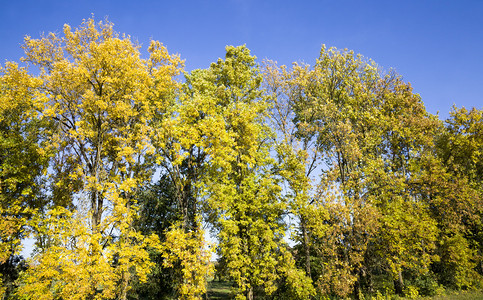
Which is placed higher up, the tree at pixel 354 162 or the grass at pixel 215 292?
the tree at pixel 354 162

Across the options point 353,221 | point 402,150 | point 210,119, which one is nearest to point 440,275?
point 402,150

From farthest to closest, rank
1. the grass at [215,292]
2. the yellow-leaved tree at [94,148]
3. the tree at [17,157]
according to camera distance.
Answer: the grass at [215,292] < the tree at [17,157] < the yellow-leaved tree at [94,148]

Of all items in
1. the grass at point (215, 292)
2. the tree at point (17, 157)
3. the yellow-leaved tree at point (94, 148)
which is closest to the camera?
the yellow-leaved tree at point (94, 148)

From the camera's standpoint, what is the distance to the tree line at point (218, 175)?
1377 centimetres

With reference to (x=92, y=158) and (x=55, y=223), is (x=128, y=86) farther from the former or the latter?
(x=55, y=223)

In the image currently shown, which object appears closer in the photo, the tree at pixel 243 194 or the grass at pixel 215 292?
the tree at pixel 243 194

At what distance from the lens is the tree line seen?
13766 mm

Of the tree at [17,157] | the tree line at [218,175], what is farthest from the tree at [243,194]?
the tree at [17,157]

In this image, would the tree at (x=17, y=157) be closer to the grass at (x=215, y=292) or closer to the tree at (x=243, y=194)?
the tree at (x=243, y=194)

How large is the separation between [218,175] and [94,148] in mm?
8045

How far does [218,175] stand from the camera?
55.8 ft

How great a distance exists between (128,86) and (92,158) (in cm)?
501

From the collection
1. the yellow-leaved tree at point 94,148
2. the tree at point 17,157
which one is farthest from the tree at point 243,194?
the tree at point 17,157

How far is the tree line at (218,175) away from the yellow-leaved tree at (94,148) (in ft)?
0.33
